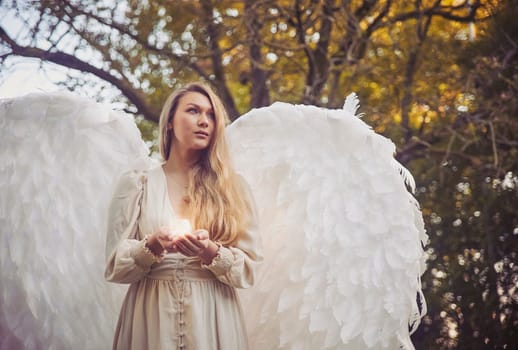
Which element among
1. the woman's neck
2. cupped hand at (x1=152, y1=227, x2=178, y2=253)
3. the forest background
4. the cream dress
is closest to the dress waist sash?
the cream dress

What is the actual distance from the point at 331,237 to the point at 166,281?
0.70 meters

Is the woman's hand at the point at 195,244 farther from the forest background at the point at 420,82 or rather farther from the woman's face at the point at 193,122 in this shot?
the forest background at the point at 420,82

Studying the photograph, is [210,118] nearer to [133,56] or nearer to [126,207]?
[126,207]

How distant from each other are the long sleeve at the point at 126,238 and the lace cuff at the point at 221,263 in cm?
19

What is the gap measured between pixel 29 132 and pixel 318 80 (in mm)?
2925

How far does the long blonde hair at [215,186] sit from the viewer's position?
2363 millimetres

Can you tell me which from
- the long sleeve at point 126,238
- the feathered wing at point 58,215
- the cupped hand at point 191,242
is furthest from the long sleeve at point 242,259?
the feathered wing at point 58,215

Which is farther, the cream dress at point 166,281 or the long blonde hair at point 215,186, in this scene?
the long blonde hair at point 215,186

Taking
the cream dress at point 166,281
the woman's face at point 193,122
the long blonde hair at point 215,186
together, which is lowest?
the cream dress at point 166,281

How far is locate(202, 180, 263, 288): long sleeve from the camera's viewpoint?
222 centimetres

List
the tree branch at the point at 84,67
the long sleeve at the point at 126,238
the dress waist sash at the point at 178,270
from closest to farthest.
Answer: the long sleeve at the point at 126,238
the dress waist sash at the point at 178,270
the tree branch at the point at 84,67

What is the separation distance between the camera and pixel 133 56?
5.24m

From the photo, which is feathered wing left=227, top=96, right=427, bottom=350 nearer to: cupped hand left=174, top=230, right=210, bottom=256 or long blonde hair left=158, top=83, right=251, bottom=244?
long blonde hair left=158, top=83, right=251, bottom=244

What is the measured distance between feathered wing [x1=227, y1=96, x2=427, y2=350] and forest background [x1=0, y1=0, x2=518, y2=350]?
1.98 m
